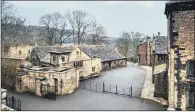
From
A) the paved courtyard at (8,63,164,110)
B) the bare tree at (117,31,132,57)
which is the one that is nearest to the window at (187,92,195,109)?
the paved courtyard at (8,63,164,110)

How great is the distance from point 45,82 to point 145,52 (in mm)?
30376

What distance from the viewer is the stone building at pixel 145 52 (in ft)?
163

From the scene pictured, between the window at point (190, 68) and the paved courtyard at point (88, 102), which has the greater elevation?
the window at point (190, 68)

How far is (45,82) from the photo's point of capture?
82.5 ft

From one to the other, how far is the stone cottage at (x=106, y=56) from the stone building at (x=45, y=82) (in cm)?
1521

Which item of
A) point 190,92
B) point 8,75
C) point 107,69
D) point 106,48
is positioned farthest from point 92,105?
point 106,48

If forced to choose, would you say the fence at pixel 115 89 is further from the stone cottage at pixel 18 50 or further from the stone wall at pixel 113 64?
the stone cottage at pixel 18 50

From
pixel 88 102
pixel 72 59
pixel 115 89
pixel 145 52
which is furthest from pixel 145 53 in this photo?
pixel 88 102

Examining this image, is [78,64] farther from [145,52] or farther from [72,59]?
[145,52]

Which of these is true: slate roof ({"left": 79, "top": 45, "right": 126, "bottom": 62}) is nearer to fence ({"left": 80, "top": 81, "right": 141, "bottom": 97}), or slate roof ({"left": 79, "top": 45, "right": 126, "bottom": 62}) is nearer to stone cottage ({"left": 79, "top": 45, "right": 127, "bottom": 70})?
stone cottage ({"left": 79, "top": 45, "right": 127, "bottom": 70})

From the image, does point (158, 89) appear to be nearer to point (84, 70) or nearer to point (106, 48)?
point (84, 70)

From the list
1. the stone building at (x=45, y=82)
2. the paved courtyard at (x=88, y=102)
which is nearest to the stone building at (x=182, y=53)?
the paved courtyard at (x=88, y=102)

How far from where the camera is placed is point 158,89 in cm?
2322

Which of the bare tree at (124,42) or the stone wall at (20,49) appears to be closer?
the stone wall at (20,49)
